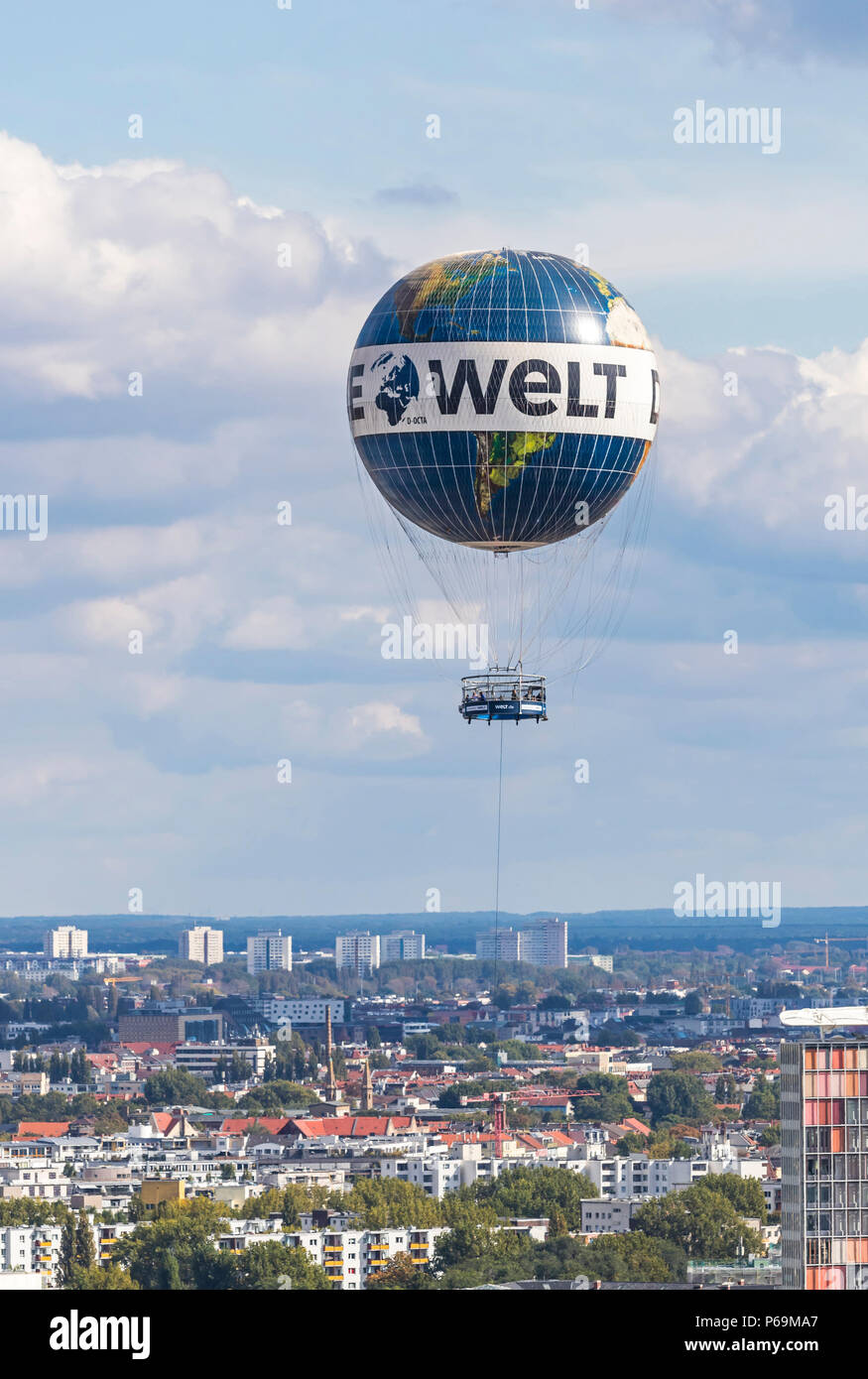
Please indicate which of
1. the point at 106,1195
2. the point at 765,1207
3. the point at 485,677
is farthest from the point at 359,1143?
the point at 485,677

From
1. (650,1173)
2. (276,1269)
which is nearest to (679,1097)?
(650,1173)

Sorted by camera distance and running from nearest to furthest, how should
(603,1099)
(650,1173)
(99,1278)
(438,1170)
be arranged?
(99,1278)
(650,1173)
(438,1170)
(603,1099)

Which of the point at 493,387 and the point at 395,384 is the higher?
the point at 395,384

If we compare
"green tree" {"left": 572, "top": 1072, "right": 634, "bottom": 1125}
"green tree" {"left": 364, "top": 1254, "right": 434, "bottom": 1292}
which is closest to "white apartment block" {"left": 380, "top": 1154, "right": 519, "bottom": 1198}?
"green tree" {"left": 364, "top": 1254, "right": 434, "bottom": 1292}

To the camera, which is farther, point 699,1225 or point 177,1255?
point 699,1225

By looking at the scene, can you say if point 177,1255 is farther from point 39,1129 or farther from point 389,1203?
point 39,1129

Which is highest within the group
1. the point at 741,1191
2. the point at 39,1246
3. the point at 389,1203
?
the point at 741,1191
